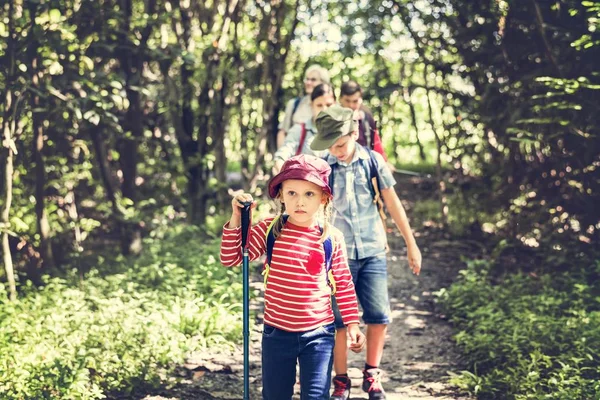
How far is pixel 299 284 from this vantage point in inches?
143

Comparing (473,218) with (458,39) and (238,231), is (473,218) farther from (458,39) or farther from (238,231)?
(238,231)

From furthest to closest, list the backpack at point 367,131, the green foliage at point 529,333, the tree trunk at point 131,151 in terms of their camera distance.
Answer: the tree trunk at point 131,151 < the backpack at point 367,131 < the green foliage at point 529,333

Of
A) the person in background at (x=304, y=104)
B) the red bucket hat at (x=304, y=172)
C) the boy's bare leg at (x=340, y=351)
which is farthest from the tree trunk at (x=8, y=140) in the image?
the red bucket hat at (x=304, y=172)

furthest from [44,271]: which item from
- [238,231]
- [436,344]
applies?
[238,231]

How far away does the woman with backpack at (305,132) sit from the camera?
5.45m

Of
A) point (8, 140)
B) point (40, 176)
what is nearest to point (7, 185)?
point (8, 140)

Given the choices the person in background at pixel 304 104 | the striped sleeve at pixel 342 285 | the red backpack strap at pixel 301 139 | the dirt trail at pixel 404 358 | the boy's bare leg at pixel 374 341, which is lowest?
the dirt trail at pixel 404 358

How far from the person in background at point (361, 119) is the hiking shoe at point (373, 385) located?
5.33 ft

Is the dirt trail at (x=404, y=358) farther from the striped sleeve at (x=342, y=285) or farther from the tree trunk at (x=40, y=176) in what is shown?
the tree trunk at (x=40, y=176)

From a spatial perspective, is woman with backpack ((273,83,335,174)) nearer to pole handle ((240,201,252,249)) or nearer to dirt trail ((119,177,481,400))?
dirt trail ((119,177,481,400))

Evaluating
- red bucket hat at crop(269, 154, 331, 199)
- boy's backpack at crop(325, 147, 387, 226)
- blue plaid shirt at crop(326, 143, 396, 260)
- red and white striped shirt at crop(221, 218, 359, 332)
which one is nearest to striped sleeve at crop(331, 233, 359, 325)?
red and white striped shirt at crop(221, 218, 359, 332)

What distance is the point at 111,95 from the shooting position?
7.03 m

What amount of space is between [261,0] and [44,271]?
4.28 metres

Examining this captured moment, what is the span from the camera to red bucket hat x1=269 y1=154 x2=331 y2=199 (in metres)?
3.58
